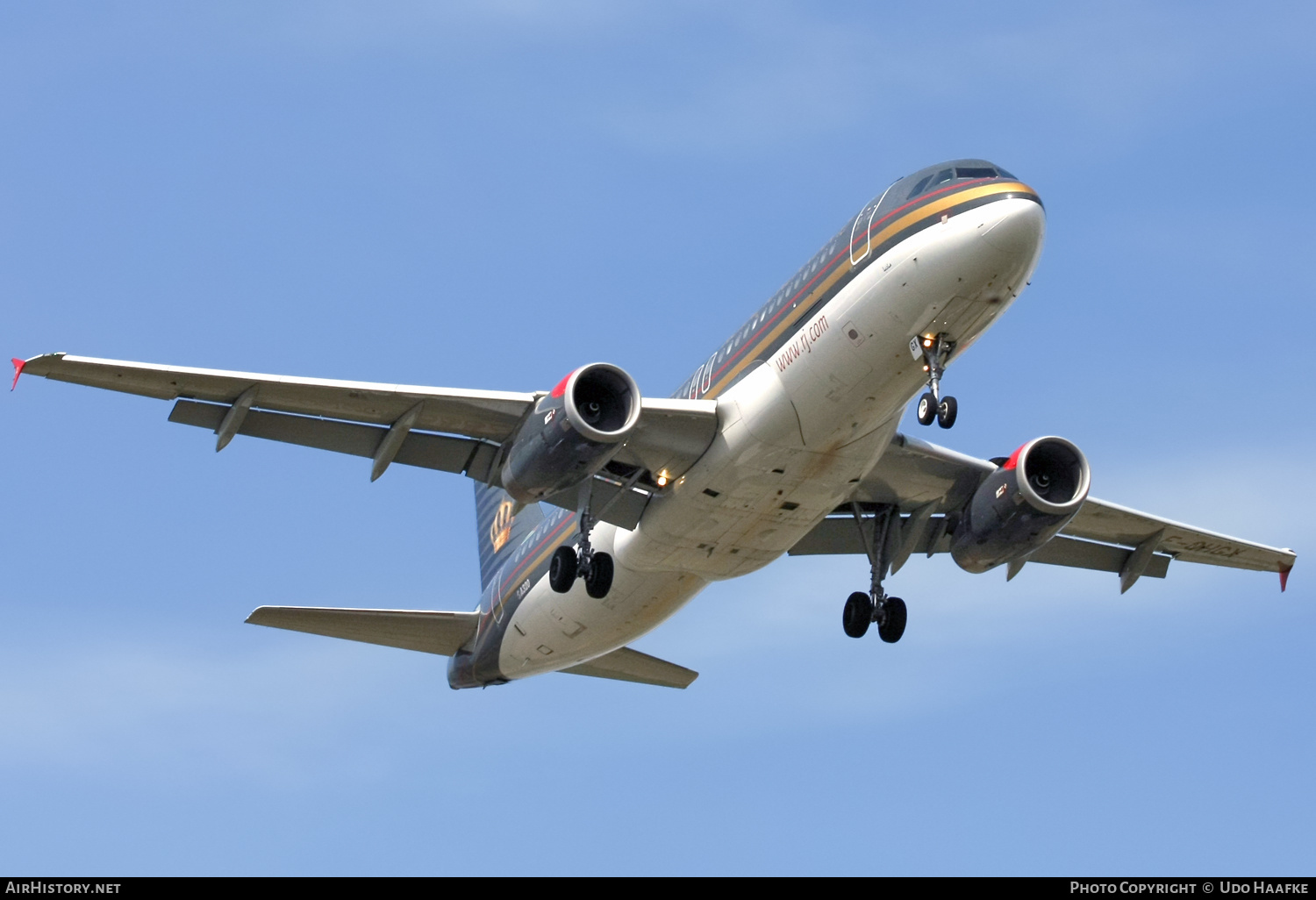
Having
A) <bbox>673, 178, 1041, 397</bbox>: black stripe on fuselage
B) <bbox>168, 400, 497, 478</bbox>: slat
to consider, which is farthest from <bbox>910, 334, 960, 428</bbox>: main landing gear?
<bbox>168, 400, 497, 478</bbox>: slat

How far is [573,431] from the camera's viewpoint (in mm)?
28969

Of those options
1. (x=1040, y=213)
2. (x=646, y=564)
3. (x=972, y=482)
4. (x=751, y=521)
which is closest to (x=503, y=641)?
(x=646, y=564)

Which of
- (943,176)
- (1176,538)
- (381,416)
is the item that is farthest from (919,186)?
(1176,538)

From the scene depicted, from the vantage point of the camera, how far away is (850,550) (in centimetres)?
3634

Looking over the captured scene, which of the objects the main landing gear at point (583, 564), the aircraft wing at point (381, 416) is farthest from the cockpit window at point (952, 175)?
the main landing gear at point (583, 564)

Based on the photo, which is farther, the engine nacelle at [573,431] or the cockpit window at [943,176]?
the engine nacelle at [573,431]

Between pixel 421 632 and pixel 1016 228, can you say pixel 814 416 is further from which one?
pixel 421 632

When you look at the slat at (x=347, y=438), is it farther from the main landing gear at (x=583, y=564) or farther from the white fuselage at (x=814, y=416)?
the white fuselage at (x=814, y=416)

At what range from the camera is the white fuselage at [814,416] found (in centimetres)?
2780

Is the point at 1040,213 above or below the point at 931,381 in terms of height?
above

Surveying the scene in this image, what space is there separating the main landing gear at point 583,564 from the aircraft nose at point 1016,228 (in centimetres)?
830

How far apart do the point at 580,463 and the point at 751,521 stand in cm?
356
